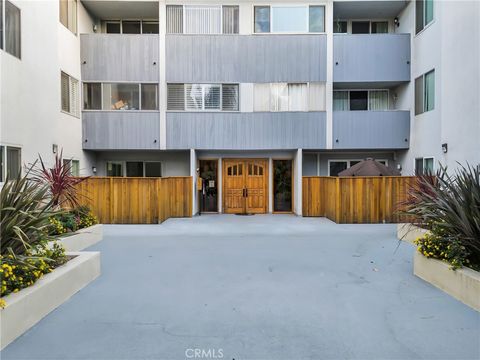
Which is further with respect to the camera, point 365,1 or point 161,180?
point 365,1

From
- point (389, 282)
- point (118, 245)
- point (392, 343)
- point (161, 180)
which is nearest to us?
point (392, 343)

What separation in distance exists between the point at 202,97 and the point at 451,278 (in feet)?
35.2

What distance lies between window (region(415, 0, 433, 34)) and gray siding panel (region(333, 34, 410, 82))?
2.01 feet

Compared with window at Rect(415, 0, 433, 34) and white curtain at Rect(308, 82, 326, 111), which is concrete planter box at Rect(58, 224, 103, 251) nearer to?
white curtain at Rect(308, 82, 326, 111)

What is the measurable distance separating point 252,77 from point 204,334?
36.8 feet

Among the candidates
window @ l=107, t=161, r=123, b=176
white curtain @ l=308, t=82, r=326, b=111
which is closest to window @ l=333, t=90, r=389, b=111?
white curtain @ l=308, t=82, r=326, b=111

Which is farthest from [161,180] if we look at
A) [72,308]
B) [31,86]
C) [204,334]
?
[204,334]

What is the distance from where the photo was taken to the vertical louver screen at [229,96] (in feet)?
43.3

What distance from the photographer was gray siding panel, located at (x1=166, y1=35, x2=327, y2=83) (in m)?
13.0

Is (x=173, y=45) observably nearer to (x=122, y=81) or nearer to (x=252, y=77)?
(x=122, y=81)

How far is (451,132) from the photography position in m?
9.88

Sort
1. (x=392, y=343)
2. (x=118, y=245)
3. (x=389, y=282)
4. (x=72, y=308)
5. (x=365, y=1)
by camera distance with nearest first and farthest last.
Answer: (x=392, y=343) → (x=72, y=308) → (x=389, y=282) → (x=118, y=245) → (x=365, y=1)

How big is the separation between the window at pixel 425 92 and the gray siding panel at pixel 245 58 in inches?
137

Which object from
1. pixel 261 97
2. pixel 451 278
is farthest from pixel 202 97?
pixel 451 278
